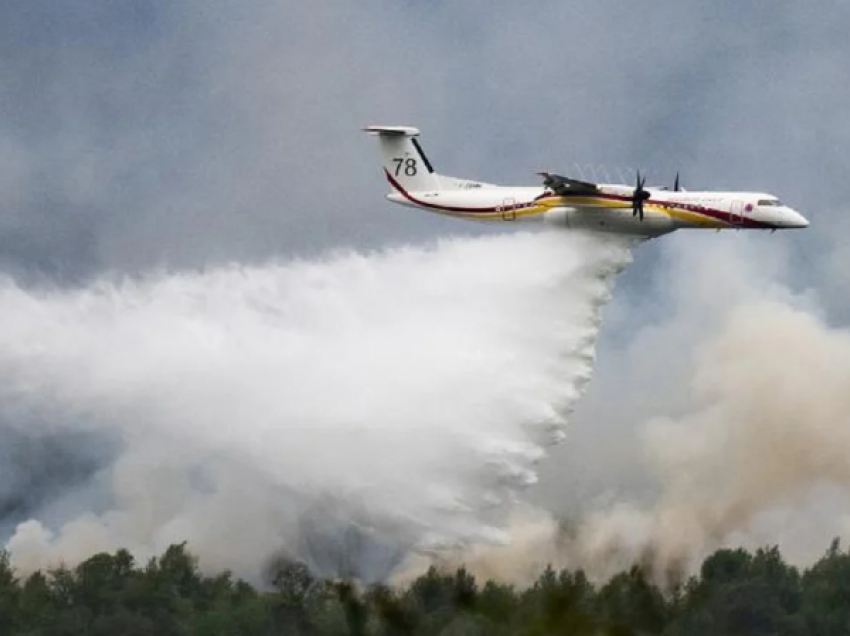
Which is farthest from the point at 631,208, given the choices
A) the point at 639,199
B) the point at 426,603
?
the point at 426,603

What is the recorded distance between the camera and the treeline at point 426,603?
Result: 20109 millimetres

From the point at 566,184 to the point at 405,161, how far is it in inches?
212

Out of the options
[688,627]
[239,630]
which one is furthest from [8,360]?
[688,627]

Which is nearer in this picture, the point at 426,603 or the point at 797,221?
the point at 426,603

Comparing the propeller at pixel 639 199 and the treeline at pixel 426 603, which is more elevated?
the propeller at pixel 639 199

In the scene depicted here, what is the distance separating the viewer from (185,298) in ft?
167

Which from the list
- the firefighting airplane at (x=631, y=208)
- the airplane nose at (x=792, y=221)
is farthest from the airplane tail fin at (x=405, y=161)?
the airplane nose at (x=792, y=221)

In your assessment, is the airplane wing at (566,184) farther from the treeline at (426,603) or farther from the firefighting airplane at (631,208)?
the treeline at (426,603)

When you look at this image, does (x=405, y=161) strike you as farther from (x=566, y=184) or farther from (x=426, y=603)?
(x=426, y=603)

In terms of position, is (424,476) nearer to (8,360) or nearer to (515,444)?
(515,444)

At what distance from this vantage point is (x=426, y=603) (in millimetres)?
28984

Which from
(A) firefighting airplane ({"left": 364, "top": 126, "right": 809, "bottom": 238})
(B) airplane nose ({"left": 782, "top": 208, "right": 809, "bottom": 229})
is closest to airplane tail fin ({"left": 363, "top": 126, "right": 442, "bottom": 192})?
(A) firefighting airplane ({"left": 364, "top": 126, "right": 809, "bottom": 238})

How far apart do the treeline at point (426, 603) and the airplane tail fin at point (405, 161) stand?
10115 mm

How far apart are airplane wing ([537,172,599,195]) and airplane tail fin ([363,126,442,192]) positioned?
3913 millimetres
